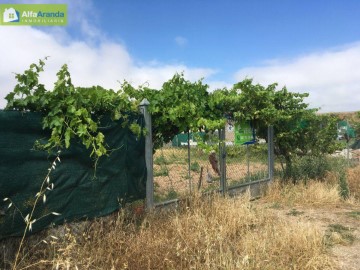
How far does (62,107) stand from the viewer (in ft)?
14.2

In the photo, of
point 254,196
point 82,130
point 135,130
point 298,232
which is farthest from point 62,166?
point 254,196

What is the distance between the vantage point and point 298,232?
4535mm

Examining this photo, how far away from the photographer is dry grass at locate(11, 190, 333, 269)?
3.73 meters

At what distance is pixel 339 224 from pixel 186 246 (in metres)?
3.70

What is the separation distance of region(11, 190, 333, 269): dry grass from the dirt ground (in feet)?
1.25

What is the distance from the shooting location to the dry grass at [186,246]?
12.2 feet

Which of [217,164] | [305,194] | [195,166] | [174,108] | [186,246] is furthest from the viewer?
[195,166]

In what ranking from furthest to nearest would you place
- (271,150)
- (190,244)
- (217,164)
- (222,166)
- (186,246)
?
1. (271,150)
2. (217,164)
3. (222,166)
4. (190,244)
5. (186,246)

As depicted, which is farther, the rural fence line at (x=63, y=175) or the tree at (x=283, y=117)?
the tree at (x=283, y=117)

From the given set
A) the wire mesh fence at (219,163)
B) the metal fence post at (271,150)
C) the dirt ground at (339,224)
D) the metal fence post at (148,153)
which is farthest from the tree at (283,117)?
the dirt ground at (339,224)

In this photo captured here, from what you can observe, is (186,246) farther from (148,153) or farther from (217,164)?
(217,164)

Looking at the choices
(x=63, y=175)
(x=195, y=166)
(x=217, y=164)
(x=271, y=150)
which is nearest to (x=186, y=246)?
(x=63, y=175)

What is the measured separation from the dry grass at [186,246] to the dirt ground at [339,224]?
1.25ft

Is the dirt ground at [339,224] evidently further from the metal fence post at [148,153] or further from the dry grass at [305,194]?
the metal fence post at [148,153]
